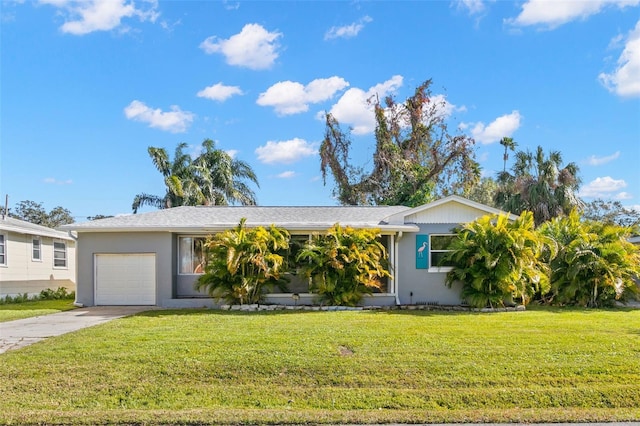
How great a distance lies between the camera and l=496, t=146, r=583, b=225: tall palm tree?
66.8 feet

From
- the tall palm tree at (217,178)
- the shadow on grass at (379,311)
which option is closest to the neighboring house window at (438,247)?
the shadow on grass at (379,311)

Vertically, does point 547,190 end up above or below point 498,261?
above

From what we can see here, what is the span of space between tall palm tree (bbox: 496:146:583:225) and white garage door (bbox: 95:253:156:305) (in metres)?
15.6

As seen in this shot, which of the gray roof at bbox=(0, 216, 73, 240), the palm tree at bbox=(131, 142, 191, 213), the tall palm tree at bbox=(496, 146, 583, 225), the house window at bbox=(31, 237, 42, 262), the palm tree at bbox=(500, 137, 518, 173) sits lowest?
the house window at bbox=(31, 237, 42, 262)

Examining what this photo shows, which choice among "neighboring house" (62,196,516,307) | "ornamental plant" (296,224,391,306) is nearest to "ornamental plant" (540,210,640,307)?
"neighboring house" (62,196,516,307)

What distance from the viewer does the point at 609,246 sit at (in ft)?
43.9

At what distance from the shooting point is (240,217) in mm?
16109

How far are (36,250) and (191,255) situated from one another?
869 centimetres

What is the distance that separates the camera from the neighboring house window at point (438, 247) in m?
14.0

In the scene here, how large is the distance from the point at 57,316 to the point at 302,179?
18428 mm

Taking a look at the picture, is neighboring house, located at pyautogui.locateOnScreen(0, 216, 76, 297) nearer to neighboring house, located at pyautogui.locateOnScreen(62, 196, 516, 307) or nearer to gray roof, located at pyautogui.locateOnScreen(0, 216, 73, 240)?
gray roof, located at pyautogui.locateOnScreen(0, 216, 73, 240)

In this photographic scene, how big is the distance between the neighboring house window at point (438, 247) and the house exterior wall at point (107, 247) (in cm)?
775

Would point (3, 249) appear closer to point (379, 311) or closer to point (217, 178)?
point (217, 178)

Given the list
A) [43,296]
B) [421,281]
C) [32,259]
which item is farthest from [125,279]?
[421,281]
